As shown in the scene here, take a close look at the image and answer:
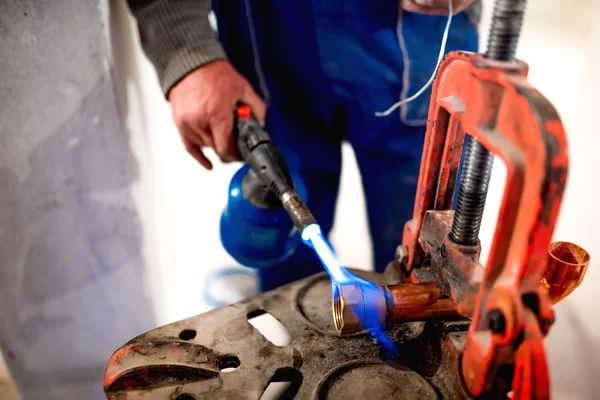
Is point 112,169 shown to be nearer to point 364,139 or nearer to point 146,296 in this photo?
point 146,296

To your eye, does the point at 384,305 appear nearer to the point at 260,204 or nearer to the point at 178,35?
the point at 260,204

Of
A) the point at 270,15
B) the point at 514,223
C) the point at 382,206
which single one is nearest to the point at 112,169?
the point at 270,15

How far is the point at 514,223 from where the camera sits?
36cm

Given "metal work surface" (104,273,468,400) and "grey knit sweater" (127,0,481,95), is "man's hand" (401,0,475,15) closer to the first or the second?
"grey knit sweater" (127,0,481,95)

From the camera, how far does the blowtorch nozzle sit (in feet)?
2.11

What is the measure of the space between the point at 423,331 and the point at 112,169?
791 millimetres

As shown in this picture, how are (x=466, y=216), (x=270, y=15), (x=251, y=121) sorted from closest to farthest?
(x=466, y=216) → (x=251, y=121) → (x=270, y=15)

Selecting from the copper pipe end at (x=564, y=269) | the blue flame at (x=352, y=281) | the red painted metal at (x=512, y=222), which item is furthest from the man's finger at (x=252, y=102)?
the copper pipe end at (x=564, y=269)

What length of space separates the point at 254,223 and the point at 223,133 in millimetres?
172

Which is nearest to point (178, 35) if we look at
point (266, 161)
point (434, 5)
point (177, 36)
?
point (177, 36)

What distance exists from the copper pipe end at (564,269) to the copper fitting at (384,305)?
13cm

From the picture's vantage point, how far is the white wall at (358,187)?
88 centimetres

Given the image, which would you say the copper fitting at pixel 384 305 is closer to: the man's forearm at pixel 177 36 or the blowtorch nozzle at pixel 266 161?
the blowtorch nozzle at pixel 266 161

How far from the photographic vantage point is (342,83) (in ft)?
2.90
